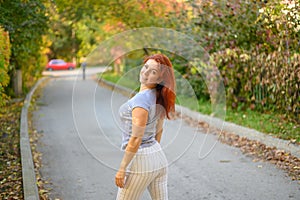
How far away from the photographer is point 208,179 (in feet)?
21.5

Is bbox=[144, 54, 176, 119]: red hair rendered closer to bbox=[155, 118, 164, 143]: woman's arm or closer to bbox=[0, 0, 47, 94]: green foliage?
bbox=[155, 118, 164, 143]: woman's arm

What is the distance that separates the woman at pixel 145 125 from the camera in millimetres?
3367

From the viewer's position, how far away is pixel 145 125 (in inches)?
133

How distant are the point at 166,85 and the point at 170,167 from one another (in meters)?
3.98

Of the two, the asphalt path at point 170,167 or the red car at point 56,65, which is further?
the red car at point 56,65

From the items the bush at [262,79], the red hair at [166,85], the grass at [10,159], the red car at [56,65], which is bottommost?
the red car at [56,65]

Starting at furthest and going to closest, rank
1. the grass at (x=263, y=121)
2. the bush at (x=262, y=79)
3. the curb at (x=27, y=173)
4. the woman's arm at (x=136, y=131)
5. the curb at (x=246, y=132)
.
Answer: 1. the bush at (x=262, y=79)
2. the grass at (x=263, y=121)
3. the curb at (x=246, y=132)
4. the curb at (x=27, y=173)
5. the woman's arm at (x=136, y=131)

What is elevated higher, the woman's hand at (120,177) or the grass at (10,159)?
the woman's hand at (120,177)

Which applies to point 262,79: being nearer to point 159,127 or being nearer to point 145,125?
point 159,127

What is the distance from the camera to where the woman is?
3367 mm

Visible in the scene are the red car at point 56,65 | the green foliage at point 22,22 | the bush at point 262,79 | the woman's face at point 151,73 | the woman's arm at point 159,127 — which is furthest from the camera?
the red car at point 56,65

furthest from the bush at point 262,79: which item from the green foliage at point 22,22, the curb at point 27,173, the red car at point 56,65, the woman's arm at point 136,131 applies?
the red car at point 56,65

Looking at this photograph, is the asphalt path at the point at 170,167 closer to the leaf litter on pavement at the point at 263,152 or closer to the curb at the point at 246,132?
the leaf litter on pavement at the point at 263,152

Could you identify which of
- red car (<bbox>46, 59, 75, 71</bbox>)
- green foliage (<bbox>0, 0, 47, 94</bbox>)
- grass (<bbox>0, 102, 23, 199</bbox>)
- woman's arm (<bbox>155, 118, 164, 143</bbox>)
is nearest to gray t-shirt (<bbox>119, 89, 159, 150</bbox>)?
woman's arm (<bbox>155, 118, 164, 143</bbox>)
